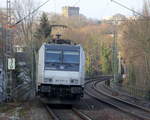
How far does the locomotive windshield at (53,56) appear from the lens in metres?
21.9

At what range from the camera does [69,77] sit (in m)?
21.6

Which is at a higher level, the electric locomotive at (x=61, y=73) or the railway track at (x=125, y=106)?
the electric locomotive at (x=61, y=73)

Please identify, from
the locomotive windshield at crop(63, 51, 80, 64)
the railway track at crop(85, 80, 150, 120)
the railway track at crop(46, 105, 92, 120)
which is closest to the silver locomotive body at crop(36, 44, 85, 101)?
the locomotive windshield at crop(63, 51, 80, 64)

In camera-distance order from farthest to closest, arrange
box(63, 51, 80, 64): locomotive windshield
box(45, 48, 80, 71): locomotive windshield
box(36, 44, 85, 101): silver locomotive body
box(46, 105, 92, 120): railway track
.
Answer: box(63, 51, 80, 64): locomotive windshield → box(45, 48, 80, 71): locomotive windshield → box(36, 44, 85, 101): silver locomotive body → box(46, 105, 92, 120): railway track

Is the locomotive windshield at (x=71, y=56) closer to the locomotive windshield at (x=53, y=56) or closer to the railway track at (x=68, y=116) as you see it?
the locomotive windshield at (x=53, y=56)

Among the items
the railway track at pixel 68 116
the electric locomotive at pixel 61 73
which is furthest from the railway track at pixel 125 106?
the electric locomotive at pixel 61 73

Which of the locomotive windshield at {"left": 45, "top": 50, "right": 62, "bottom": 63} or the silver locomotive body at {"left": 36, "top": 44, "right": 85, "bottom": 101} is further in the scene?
the locomotive windshield at {"left": 45, "top": 50, "right": 62, "bottom": 63}

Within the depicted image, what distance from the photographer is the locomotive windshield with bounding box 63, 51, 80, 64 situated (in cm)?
2204

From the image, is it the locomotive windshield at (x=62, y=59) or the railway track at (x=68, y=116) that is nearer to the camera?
the railway track at (x=68, y=116)

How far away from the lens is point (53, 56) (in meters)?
22.1

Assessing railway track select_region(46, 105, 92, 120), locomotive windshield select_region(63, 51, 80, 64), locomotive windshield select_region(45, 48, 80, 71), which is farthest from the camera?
locomotive windshield select_region(63, 51, 80, 64)

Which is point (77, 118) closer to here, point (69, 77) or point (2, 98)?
point (69, 77)

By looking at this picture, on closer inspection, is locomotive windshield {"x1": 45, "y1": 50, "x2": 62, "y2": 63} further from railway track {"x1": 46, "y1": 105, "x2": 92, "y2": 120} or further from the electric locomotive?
railway track {"x1": 46, "y1": 105, "x2": 92, "y2": 120}

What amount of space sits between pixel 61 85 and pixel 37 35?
146ft
